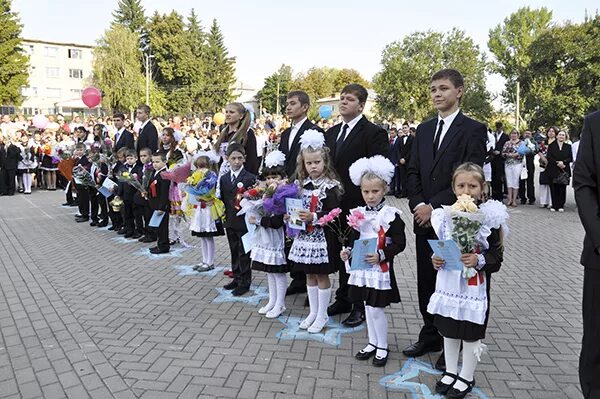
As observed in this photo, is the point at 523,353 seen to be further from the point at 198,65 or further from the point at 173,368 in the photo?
the point at 198,65

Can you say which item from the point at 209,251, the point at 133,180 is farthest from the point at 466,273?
the point at 133,180

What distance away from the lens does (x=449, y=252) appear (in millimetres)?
3447

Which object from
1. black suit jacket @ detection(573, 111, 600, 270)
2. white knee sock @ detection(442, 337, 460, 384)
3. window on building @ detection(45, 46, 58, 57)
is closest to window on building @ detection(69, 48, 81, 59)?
window on building @ detection(45, 46, 58, 57)

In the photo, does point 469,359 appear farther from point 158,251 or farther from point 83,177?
point 83,177

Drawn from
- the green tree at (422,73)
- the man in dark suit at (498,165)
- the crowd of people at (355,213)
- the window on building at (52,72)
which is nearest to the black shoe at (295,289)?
the crowd of people at (355,213)

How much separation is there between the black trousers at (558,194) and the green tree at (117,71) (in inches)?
1775

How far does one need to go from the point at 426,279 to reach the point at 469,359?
0.81 meters

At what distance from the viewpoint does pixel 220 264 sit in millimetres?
7637

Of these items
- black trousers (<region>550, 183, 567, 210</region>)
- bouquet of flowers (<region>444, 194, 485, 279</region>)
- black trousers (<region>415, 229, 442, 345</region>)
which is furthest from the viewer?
black trousers (<region>550, 183, 567, 210</region>)

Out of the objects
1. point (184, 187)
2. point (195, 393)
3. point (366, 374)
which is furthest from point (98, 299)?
point (366, 374)

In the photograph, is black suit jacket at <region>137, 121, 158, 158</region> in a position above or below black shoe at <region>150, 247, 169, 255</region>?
above

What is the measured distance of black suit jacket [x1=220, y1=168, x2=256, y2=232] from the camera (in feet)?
19.4

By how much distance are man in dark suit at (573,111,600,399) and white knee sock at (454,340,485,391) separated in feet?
2.68

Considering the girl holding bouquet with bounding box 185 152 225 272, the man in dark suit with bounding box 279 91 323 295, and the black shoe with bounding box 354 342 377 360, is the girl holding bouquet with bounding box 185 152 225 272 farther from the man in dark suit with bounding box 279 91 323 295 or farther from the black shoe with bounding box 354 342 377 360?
the black shoe with bounding box 354 342 377 360
